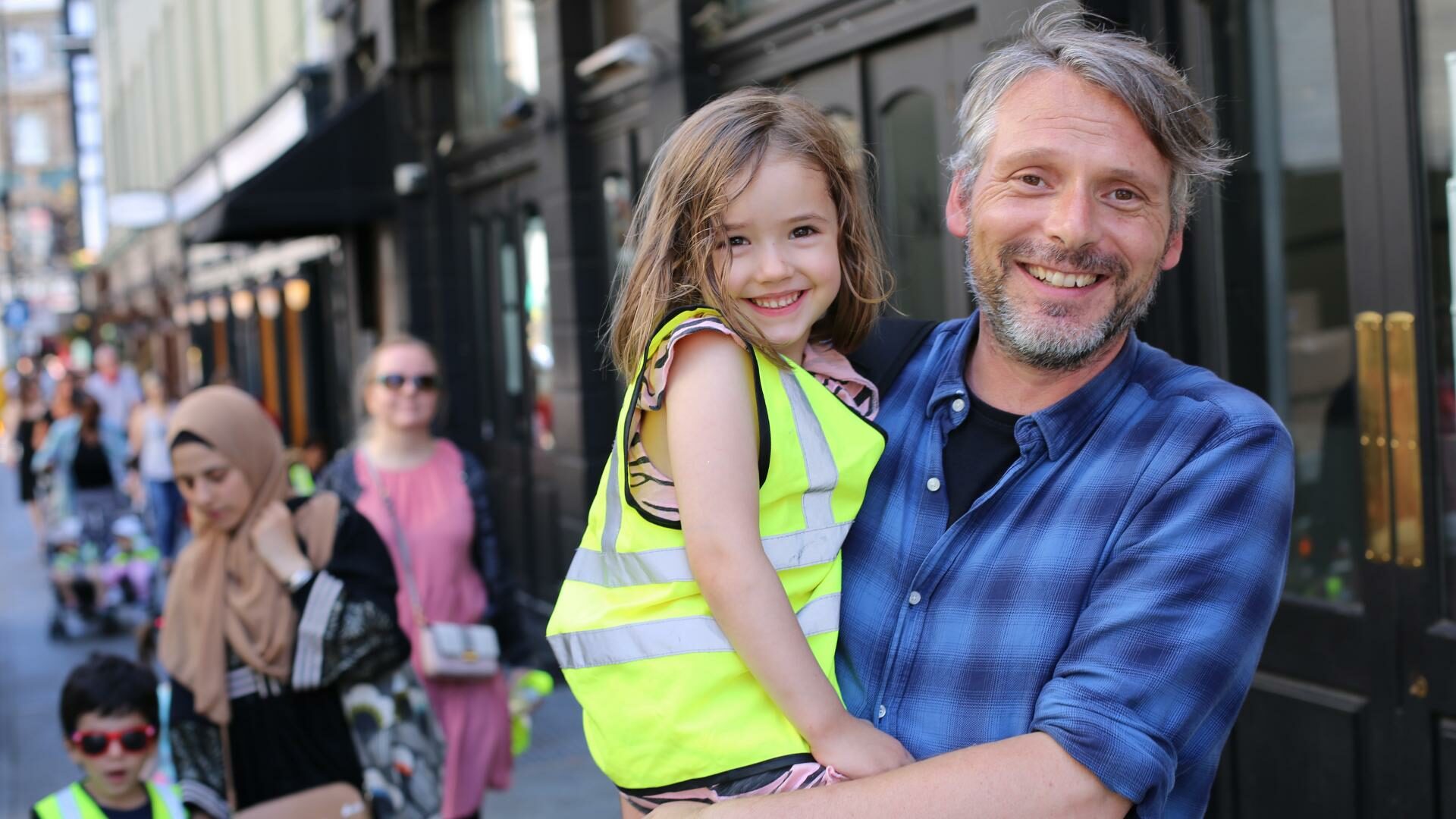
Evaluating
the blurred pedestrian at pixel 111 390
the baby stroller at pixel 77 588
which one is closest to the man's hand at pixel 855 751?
the baby stroller at pixel 77 588

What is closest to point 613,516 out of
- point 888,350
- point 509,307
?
point 888,350

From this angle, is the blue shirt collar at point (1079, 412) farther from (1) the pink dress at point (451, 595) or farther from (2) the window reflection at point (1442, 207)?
(1) the pink dress at point (451, 595)

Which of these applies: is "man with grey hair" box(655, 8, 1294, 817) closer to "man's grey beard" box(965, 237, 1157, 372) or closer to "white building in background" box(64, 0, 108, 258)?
"man's grey beard" box(965, 237, 1157, 372)

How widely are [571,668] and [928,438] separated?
618 millimetres

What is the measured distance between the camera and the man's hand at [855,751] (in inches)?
71.1

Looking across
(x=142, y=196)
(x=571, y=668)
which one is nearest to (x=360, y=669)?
(x=571, y=668)

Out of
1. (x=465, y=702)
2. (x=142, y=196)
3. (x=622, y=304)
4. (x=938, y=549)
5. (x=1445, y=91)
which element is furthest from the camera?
(x=142, y=196)

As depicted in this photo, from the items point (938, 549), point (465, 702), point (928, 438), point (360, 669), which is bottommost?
point (465, 702)

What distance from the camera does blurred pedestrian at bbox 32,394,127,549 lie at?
1134 centimetres

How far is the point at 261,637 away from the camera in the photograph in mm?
3832

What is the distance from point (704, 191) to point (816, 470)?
1.51 feet

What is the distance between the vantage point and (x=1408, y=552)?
142 inches

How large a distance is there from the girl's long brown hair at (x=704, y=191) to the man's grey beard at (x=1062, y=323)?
1.13 feet

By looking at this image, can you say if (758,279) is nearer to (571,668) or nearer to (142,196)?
(571,668)
